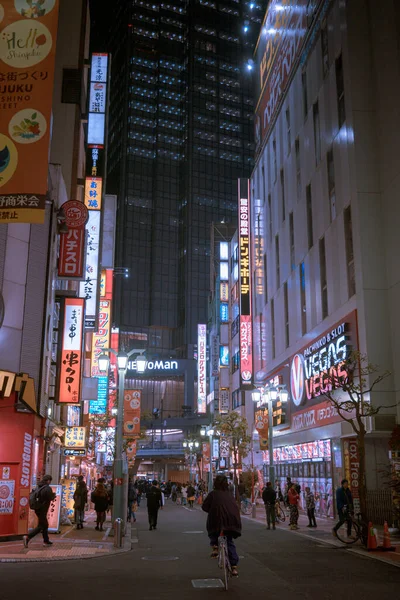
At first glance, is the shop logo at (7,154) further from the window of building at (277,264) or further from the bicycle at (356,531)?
the window of building at (277,264)

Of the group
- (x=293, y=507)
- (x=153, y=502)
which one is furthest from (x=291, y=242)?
(x=153, y=502)

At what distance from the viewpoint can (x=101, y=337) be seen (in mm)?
39312

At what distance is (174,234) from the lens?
470 feet

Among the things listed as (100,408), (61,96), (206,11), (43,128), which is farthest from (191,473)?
(206,11)

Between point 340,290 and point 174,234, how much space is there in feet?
385

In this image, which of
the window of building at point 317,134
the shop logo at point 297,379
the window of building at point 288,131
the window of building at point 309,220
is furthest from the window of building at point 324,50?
the shop logo at point 297,379

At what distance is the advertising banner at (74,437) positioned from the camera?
98.6ft

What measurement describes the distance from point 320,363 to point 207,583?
62.0ft

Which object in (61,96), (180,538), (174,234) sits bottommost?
(180,538)

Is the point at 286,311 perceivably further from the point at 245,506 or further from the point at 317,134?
the point at 245,506

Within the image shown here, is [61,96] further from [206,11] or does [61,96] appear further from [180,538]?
[206,11]

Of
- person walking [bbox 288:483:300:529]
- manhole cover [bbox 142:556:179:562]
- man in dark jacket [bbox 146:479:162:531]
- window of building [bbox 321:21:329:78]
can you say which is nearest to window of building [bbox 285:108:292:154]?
window of building [bbox 321:21:329:78]

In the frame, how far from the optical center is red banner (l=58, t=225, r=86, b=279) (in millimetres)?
25266

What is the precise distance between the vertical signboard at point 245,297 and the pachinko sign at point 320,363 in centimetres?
1236
